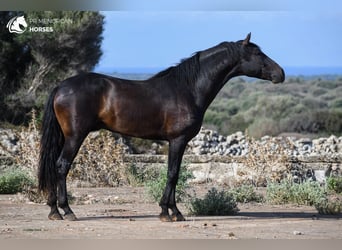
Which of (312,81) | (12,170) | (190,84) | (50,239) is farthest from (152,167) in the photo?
(312,81)

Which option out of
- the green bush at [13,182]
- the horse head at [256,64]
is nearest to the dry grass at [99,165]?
the green bush at [13,182]

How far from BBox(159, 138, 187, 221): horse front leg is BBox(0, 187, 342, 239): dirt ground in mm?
163

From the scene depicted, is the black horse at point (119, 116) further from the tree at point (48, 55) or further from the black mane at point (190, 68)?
the tree at point (48, 55)

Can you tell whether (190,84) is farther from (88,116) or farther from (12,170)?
(12,170)

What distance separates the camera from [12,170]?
13.7 m

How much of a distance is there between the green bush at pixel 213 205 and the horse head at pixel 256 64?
1.68 m

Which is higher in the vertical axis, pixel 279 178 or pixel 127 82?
pixel 127 82

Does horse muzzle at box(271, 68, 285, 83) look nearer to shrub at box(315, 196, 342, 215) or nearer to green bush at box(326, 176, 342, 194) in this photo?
shrub at box(315, 196, 342, 215)

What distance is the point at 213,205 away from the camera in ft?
33.5

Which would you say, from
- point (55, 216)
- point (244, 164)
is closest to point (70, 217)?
point (55, 216)

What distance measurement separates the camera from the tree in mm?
18922

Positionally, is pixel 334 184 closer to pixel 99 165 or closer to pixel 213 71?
pixel 99 165

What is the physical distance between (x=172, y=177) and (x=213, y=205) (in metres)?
1.00

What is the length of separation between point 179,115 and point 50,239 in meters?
2.39
